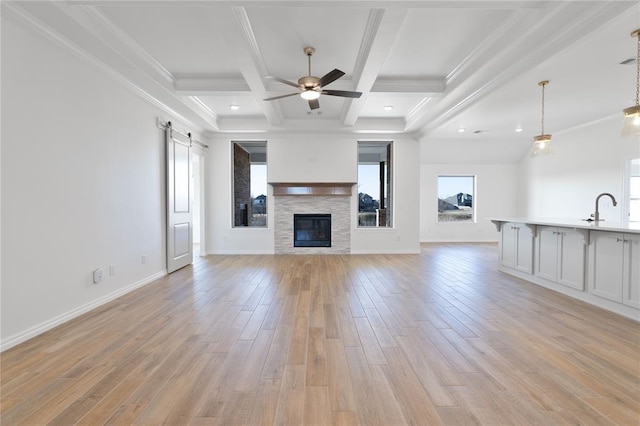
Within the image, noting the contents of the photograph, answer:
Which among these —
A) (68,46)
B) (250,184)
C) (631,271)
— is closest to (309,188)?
(250,184)

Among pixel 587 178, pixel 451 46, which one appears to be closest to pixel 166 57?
pixel 451 46

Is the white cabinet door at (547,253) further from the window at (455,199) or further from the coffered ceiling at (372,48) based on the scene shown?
the window at (455,199)

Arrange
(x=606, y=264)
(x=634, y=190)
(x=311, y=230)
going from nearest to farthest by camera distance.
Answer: (x=606, y=264)
(x=634, y=190)
(x=311, y=230)

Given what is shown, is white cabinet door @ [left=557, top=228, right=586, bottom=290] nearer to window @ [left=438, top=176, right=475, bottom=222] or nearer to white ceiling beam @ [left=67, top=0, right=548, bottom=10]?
white ceiling beam @ [left=67, top=0, right=548, bottom=10]

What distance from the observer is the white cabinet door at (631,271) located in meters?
2.82

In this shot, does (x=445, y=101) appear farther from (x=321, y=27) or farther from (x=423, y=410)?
(x=423, y=410)

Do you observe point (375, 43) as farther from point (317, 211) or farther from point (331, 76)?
point (317, 211)

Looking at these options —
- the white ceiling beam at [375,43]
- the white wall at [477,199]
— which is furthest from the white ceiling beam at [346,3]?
the white wall at [477,199]

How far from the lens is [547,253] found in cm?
394

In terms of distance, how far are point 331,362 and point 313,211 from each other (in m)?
4.93

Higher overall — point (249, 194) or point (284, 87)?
point (284, 87)

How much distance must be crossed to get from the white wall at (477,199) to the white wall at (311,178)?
214 centimetres

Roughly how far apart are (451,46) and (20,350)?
16.5 ft

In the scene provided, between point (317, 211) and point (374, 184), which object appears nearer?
point (317, 211)
